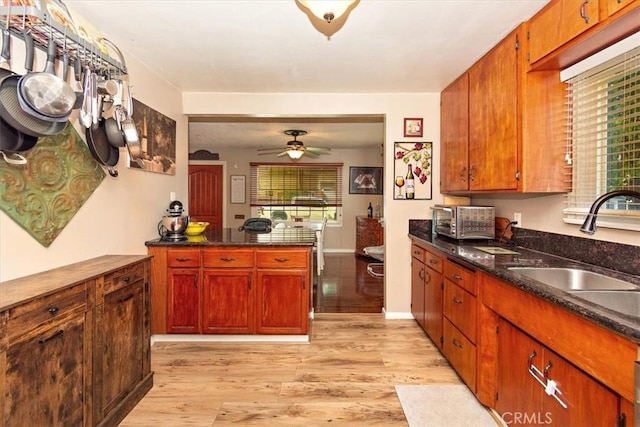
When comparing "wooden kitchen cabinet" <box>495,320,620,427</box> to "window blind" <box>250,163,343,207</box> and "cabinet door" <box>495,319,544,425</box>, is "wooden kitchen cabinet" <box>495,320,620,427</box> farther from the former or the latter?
"window blind" <box>250,163,343,207</box>

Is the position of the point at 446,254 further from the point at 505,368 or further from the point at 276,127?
the point at 276,127

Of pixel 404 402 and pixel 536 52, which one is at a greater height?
pixel 536 52

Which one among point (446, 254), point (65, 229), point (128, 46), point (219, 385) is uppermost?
point (128, 46)

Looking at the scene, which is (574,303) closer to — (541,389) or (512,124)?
(541,389)

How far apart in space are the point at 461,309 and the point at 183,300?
87.7 inches

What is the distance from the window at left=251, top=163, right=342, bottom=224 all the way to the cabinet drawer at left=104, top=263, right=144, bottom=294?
5553 mm

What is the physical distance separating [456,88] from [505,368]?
2297 mm

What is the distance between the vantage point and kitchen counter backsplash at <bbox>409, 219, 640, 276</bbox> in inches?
67.1

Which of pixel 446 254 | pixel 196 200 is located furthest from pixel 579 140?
pixel 196 200

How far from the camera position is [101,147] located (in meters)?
2.15

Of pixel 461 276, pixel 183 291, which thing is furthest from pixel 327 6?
pixel 183 291

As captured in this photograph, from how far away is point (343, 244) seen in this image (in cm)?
774

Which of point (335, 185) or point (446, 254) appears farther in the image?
point (335, 185)

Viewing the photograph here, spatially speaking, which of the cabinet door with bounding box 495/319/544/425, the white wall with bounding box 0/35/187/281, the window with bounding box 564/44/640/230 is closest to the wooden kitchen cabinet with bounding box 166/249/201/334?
the white wall with bounding box 0/35/187/281
